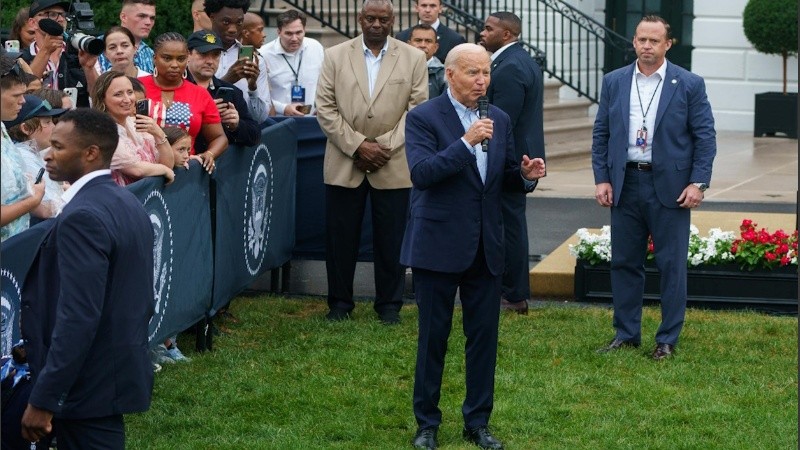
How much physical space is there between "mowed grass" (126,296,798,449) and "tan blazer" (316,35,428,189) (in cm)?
111

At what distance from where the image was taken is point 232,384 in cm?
858

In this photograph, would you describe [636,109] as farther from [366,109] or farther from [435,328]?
[435,328]

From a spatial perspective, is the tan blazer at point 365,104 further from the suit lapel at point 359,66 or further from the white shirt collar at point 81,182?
the white shirt collar at point 81,182

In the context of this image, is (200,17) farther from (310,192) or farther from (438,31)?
(438,31)

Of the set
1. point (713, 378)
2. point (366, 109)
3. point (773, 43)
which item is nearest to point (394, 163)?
point (366, 109)

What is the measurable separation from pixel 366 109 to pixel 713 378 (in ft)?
10.6

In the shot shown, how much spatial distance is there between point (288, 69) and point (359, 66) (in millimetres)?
2491

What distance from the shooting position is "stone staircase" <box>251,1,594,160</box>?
19750mm

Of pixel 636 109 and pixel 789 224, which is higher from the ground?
pixel 636 109

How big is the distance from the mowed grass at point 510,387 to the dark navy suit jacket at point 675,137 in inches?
45.8

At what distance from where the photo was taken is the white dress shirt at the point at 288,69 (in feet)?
41.8

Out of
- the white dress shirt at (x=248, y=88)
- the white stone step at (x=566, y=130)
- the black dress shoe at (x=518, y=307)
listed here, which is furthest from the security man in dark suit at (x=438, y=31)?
the white stone step at (x=566, y=130)

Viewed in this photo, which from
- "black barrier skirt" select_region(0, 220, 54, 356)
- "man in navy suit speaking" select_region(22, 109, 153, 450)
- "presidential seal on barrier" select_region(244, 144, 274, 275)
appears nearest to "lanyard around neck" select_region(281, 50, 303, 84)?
"presidential seal on barrier" select_region(244, 144, 274, 275)

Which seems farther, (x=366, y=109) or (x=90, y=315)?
(x=366, y=109)
